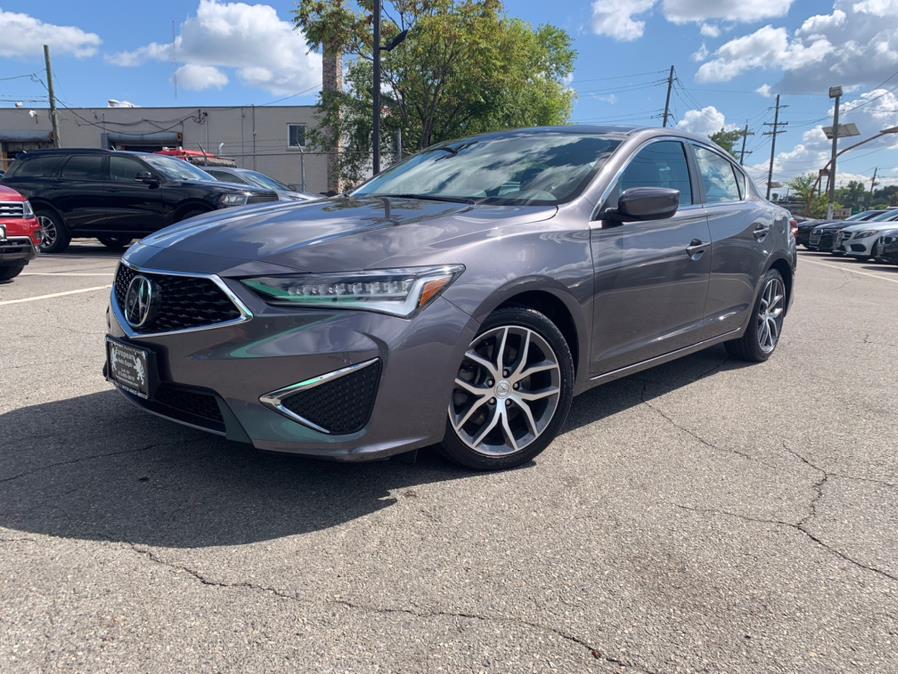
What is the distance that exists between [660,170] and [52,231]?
11.0 metres

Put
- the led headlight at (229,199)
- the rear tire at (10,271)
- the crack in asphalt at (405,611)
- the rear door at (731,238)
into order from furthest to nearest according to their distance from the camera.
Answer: the led headlight at (229,199) < the rear tire at (10,271) < the rear door at (731,238) < the crack in asphalt at (405,611)

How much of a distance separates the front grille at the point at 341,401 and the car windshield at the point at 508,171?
1.34 metres

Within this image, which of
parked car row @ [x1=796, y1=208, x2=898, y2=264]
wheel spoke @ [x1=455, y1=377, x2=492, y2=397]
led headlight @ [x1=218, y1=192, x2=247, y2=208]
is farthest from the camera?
parked car row @ [x1=796, y1=208, x2=898, y2=264]

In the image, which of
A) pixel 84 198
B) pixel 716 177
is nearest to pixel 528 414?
pixel 716 177

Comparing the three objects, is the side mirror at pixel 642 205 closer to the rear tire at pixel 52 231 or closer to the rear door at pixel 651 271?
the rear door at pixel 651 271

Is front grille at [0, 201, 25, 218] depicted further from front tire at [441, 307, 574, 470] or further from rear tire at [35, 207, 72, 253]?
front tire at [441, 307, 574, 470]

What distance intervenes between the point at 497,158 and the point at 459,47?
73.9 feet

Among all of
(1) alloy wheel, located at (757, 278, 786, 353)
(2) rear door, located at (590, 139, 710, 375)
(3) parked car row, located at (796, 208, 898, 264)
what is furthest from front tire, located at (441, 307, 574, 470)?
(3) parked car row, located at (796, 208, 898, 264)

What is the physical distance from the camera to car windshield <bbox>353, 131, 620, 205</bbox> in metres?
3.53

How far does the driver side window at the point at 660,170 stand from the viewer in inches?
147

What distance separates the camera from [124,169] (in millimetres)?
11586

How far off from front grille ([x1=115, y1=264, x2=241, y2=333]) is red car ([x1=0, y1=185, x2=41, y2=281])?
627 centimetres

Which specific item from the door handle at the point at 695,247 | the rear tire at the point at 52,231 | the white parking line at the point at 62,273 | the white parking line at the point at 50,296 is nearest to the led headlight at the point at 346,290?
the door handle at the point at 695,247

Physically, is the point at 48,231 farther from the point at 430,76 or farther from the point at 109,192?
the point at 430,76
